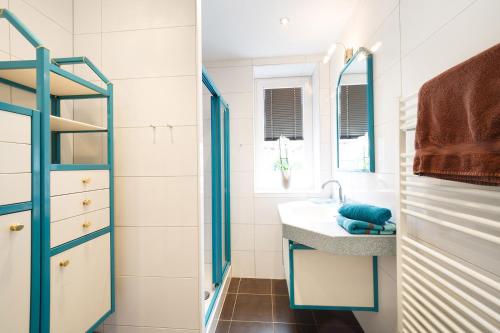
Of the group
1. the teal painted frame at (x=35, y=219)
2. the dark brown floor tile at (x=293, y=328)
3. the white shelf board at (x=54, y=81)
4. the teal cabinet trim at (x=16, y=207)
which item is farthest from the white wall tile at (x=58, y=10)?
the dark brown floor tile at (x=293, y=328)

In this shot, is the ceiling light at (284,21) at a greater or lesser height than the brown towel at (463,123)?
greater

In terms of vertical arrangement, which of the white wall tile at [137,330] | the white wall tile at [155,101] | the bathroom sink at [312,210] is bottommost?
the white wall tile at [137,330]

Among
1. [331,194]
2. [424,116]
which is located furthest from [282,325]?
[424,116]

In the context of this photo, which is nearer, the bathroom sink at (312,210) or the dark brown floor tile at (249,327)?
the dark brown floor tile at (249,327)

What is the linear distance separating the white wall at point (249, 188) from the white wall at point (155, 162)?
45.9 inches

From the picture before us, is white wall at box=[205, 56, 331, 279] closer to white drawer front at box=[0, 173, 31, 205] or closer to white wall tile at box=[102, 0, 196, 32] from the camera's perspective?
white wall tile at box=[102, 0, 196, 32]

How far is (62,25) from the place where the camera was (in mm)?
1315

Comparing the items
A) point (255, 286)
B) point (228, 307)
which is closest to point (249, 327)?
point (228, 307)

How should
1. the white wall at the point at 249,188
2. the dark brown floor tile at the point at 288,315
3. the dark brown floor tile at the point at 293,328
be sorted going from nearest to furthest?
1. the dark brown floor tile at the point at 293,328
2. the dark brown floor tile at the point at 288,315
3. the white wall at the point at 249,188

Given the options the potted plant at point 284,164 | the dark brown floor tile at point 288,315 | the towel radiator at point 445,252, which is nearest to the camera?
the towel radiator at point 445,252

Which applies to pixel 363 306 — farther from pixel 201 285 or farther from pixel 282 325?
pixel 201 285

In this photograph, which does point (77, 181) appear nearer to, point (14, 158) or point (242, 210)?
point (14, 158)

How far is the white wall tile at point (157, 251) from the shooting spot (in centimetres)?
129

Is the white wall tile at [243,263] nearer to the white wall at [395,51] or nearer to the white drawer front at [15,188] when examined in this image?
the white wall at [395,51]
